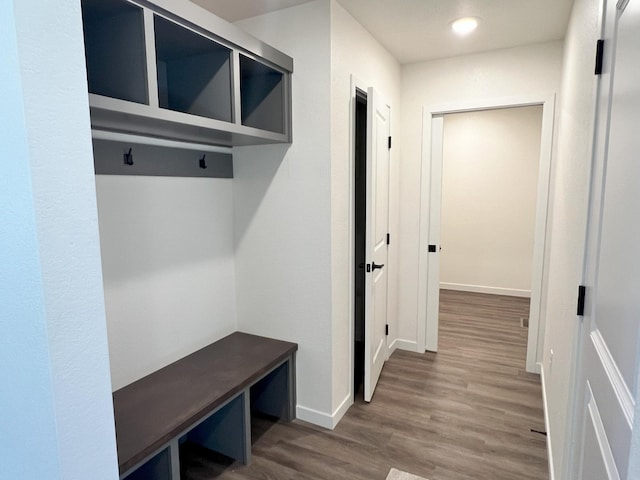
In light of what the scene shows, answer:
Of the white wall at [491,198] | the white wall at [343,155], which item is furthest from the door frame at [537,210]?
the white wall at [491,198]

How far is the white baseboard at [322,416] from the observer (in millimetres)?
2432

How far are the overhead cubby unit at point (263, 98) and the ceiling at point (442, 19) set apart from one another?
355 millimetres

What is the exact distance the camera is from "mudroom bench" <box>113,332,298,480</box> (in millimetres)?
1633

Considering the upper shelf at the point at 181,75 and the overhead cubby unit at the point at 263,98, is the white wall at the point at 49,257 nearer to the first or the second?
the upper shelf at the point at 181,75

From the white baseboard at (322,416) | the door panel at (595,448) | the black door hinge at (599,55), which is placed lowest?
the white baseboard at (322,416)

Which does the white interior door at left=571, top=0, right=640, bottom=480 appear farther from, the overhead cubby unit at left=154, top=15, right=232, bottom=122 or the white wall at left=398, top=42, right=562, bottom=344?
the white wall at left=398, top=42, right=562, bottom=344

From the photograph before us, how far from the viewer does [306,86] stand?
2234 mm

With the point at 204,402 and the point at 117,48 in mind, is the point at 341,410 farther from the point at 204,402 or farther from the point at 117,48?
the point at 117,48

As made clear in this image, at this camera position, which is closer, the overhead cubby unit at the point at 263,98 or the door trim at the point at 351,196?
the overhead cubby unit at the point at 263,98

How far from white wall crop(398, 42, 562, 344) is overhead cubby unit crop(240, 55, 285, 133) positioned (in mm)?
1498

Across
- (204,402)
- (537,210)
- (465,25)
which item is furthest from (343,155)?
(537,210)

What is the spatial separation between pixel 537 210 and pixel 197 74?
8.39ft

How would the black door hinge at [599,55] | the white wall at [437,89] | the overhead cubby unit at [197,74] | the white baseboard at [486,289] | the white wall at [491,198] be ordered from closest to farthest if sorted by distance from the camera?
the black door hinge at [599,55] < the overhead cubby unit at [197,74] < the white wall at [437,89] < the white wall at [491,198] < the white baseboard at [486,289]

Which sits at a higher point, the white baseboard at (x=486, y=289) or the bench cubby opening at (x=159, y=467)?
the bench cubby opening at (x=159, y=467)
